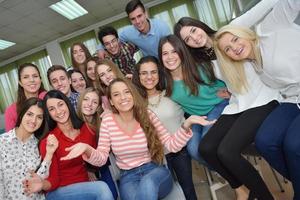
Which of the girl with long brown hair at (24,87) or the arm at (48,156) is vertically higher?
the girl with long brown hair at (24,87)

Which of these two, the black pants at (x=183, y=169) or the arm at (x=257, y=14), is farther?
the black pants at (x=183, y=169)

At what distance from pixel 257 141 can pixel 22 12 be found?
542cm

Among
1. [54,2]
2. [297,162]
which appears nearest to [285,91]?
[297,162]

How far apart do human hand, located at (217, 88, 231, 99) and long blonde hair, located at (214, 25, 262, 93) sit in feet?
0.70

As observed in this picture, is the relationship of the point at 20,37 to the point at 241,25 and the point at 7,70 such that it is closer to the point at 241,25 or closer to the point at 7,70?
the point at 7,70

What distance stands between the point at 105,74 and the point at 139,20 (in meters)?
0.88

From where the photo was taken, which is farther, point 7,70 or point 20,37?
point 7,70

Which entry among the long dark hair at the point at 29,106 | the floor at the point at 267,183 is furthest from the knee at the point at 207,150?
the long dark hair at the point at 29,106

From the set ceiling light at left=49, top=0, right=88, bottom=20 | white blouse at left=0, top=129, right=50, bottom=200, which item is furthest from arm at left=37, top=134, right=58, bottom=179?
ceiling light at left=49, top=0, right=88, bottom=20

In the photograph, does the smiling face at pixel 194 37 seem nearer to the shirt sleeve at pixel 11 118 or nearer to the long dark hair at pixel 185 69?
the long dark hair at pixel 185 69

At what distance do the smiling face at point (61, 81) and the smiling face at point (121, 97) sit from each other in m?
0.77

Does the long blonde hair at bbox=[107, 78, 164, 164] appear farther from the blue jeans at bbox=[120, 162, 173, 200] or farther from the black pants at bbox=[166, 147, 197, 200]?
the black pants at bbox=[166, 147, 197, 200]

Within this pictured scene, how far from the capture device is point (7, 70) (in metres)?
8.25

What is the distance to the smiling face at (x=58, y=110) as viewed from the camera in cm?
193
